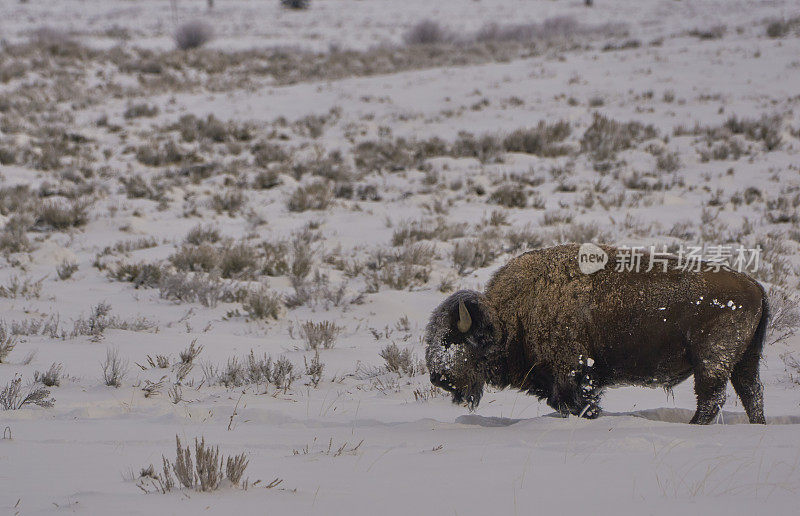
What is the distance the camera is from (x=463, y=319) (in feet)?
12.6

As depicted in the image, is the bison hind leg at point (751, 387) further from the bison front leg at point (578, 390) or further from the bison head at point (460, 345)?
the bison head at point (460, 345)

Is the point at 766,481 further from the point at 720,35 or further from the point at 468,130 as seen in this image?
the point at 720,35

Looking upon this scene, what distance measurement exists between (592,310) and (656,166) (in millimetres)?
12019

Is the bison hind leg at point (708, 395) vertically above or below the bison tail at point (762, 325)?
below

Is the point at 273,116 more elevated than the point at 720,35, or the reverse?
the point at 720,35

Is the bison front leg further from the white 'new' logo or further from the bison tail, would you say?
the bison tail

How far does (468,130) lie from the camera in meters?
18.6

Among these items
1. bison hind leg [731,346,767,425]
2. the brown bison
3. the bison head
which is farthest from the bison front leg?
bison hind leg [731,346,767,425]

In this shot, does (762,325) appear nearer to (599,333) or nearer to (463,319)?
(599,333)

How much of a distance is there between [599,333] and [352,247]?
679cm

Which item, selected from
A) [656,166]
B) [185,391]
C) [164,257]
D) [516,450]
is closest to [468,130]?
[656,166]

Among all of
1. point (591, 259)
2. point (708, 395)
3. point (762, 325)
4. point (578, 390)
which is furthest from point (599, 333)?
point (762, 325)

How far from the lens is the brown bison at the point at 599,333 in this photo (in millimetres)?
3629

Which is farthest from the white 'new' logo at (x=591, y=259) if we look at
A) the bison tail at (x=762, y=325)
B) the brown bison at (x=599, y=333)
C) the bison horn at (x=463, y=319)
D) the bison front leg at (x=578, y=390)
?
the bison tail at (x=762, y=325)
